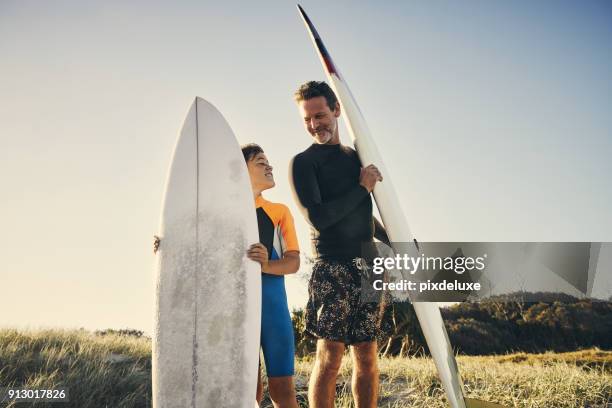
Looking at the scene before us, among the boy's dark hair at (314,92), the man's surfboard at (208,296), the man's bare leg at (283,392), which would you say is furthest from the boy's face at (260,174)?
the man's bare leg at (283,392)

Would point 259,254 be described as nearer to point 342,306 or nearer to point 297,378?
point 342,306

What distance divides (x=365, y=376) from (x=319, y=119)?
4.57ft

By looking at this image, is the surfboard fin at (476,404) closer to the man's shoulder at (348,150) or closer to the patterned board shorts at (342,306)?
the patterned board shorts at (342,306)

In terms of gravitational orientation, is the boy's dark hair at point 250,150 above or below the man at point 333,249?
above

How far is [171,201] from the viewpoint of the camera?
8.52 feet

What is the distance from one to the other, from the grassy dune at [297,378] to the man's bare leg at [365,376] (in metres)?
1.28

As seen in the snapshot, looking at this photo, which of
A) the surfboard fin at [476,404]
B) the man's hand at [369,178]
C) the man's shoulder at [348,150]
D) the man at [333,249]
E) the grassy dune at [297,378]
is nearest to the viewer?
the man at [333,249]

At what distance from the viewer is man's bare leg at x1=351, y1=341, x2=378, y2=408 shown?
7.61 ft

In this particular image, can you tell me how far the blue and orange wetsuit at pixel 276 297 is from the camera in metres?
2.32

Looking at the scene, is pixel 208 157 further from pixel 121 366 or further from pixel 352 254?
pixel 121 366

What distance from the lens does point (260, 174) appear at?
2676mm

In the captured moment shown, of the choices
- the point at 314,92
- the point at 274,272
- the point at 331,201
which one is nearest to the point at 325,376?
the point at 274,272

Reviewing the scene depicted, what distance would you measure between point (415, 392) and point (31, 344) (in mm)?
3689

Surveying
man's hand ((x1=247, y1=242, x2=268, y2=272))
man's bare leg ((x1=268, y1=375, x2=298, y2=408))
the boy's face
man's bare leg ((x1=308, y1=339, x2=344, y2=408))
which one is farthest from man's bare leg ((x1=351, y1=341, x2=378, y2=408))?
the boy's face
